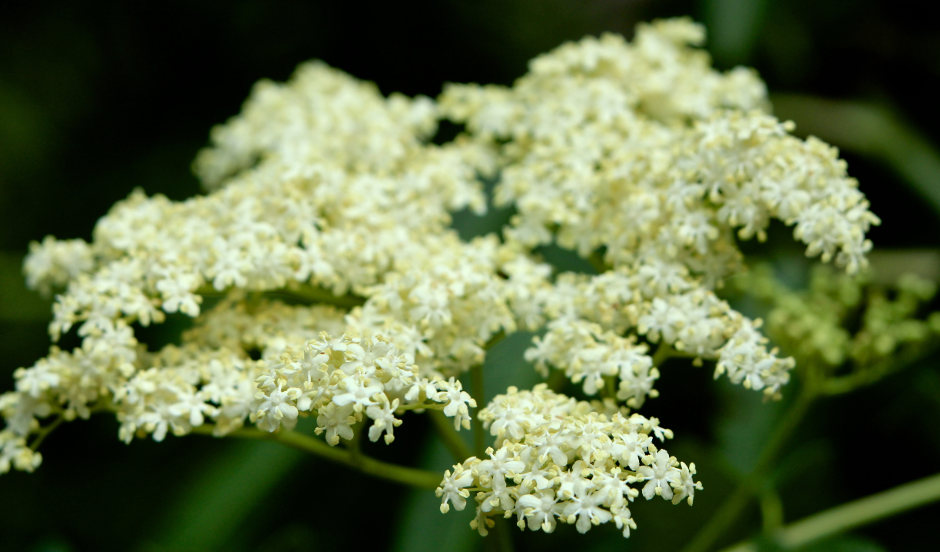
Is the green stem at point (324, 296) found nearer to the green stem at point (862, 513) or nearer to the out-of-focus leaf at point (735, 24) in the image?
the green stem at point (862, 513)

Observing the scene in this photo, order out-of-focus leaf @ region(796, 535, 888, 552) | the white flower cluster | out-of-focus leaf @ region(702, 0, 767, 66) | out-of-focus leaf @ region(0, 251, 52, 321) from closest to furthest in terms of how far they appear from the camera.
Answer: the white flower cluster, out-of-focus leaf @ region(796, 535, 888, 552), out-of-focus leaf @ region(702, 0, 767, 66), out-of-focus leaf @ region(0, 251, 52, 321)

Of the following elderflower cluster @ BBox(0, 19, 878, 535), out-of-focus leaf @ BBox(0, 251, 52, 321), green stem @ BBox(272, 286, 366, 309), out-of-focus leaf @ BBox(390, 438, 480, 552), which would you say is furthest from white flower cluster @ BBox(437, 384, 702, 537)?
out-of-focus leaf @ BBox(0, 251, 52, 321)

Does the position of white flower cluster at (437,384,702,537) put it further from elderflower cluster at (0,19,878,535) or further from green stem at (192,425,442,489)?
green stem at (192,425,442,489)

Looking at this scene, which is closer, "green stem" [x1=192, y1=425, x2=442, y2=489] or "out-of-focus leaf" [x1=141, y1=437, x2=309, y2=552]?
"green stem" [x1=192, y1=425, x2=442, y2=489]

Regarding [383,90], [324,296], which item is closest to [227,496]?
[324,296]

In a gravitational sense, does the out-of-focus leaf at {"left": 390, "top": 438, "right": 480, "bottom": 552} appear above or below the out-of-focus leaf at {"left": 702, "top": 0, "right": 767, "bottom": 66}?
below

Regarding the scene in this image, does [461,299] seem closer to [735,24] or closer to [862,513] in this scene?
[862,513]

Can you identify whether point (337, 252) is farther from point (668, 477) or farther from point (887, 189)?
point (887, 189)

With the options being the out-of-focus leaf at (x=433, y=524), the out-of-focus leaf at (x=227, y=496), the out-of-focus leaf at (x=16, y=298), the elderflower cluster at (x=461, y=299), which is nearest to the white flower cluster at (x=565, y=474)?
the elderflower cluster at (x=461, y=299)
